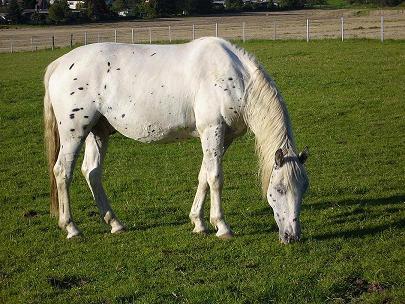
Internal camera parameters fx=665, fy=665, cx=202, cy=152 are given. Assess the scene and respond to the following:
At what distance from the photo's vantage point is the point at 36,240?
297 inches

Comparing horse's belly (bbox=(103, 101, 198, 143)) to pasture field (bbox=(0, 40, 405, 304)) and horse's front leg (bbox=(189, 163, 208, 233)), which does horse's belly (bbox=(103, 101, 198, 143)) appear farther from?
pasture field (bbox=(0, 40, 405, 304))

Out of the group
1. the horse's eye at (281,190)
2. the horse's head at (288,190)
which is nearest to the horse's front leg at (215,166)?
the horse's head at (288,190)

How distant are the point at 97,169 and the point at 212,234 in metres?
1.66

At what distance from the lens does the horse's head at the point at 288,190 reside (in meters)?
6.71

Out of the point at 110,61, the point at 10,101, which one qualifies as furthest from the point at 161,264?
the point at 10,101

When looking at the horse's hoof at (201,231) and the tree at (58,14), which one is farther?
A: the tree at (58,14)

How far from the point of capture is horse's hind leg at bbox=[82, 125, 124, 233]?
7945mm

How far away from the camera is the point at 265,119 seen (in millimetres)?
7082

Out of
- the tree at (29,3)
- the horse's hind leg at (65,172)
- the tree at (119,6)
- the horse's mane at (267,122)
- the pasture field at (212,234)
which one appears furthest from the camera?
the tree at (119,6)

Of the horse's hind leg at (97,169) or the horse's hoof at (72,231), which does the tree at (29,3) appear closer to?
the horse's hind leg at (97,169)

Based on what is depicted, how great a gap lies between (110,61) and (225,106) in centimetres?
153

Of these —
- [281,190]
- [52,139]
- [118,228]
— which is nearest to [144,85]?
[52,139]

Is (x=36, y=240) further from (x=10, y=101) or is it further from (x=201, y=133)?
(x=10, y=101)

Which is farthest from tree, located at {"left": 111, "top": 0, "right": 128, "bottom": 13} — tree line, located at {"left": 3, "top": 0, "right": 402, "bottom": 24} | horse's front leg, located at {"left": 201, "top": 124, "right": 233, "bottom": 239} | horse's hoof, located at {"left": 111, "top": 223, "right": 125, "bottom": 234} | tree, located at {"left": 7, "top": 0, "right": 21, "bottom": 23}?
horse's front leg, located at {"left": 201, "top": 124, "right": 233, "bottom": 239}
